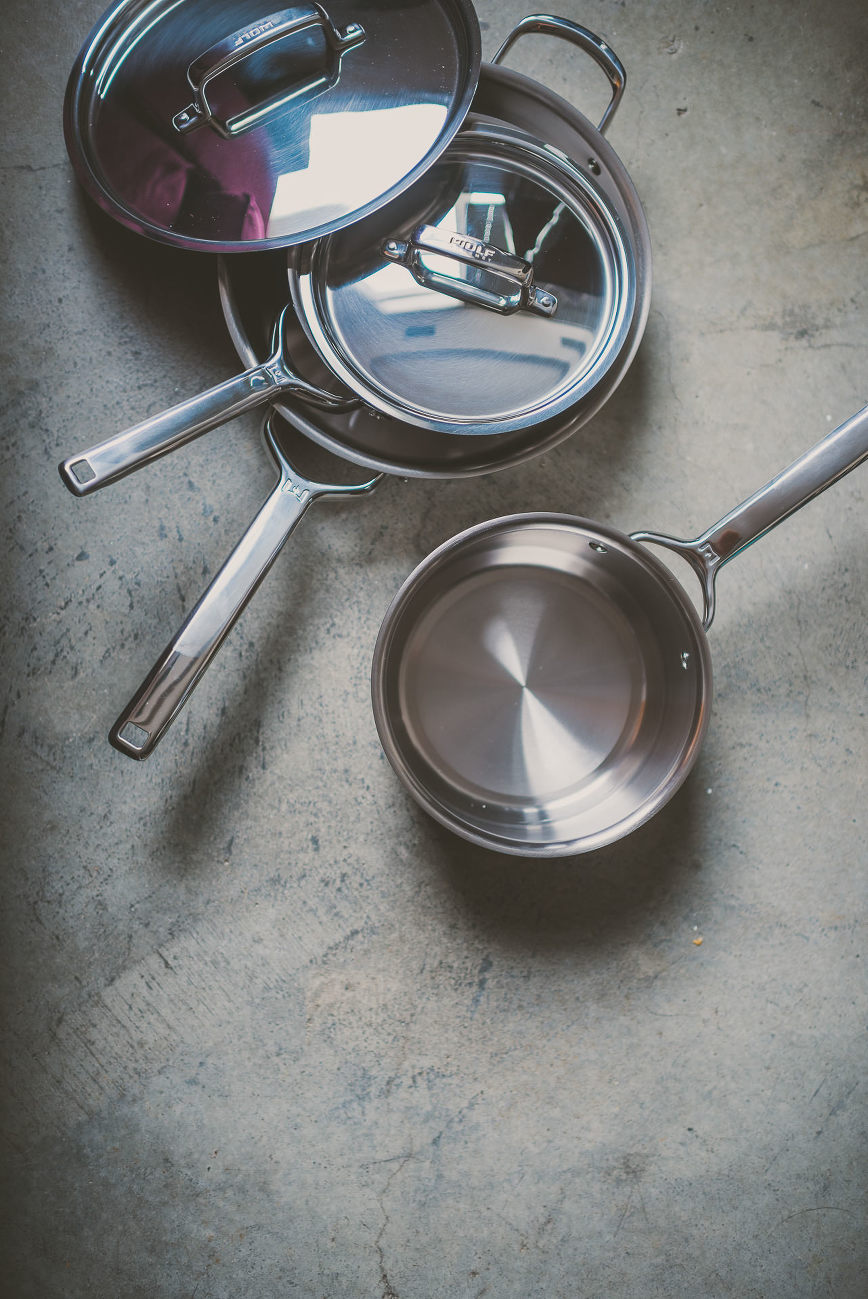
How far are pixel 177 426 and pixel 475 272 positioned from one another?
1.09ft

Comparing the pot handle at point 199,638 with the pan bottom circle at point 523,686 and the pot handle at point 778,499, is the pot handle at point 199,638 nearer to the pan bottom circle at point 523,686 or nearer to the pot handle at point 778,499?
the pan bottom circle at point 523,686

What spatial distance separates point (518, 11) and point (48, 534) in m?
0.80

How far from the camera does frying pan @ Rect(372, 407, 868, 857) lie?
2.97 ft

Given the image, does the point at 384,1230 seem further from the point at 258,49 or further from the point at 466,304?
the point at 258,49

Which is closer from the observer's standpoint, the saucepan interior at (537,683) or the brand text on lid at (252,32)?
the brand text on lid at (252,32)

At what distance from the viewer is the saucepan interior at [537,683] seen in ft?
2.99

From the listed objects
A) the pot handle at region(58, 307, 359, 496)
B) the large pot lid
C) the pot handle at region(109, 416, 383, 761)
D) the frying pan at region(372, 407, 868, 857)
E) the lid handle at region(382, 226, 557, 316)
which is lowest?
the frying pan at region(372, 407, 868, 857)

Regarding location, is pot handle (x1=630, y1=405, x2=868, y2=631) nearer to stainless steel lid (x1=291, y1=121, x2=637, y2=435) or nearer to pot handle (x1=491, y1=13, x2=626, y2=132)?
stainless steel lid (x1=291, y1=121, x2=637, y2=435)

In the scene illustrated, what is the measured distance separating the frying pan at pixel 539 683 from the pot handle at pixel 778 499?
0.06 m

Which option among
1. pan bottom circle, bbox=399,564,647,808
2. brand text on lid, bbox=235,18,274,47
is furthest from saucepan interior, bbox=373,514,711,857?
brand text on lid, bbox=235,18,274,47


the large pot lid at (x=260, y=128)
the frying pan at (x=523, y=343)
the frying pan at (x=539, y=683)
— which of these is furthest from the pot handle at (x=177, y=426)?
the frying pan at (x=539, y=683)

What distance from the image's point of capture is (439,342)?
864 mm

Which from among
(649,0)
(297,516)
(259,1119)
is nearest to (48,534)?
(297,516)

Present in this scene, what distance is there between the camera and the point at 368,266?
0.87 meters
